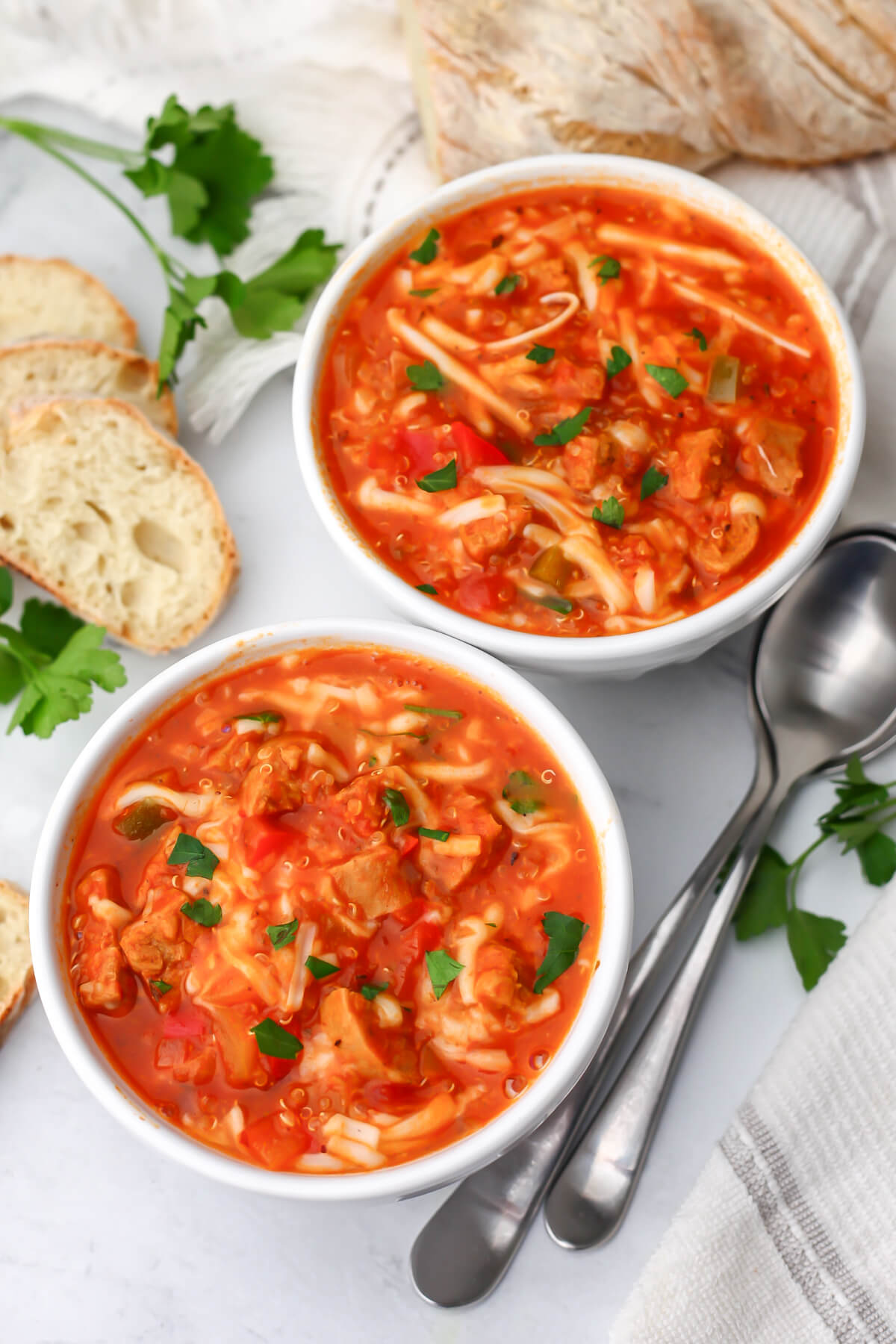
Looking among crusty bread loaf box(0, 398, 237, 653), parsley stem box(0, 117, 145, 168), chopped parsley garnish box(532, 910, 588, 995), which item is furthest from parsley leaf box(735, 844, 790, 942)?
parsley stem box(0, 117, 145, 168)

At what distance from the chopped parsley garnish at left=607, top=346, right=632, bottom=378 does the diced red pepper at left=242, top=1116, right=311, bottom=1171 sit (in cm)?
221

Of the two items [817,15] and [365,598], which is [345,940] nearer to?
[365,598]

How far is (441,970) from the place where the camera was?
2.93m

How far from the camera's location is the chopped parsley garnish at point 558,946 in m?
2.97

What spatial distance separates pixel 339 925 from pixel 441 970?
10.8 inches

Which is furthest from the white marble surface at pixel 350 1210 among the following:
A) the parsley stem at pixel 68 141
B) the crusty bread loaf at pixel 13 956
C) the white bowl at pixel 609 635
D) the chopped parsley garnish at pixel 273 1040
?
the parsley stem at pixel 68 141

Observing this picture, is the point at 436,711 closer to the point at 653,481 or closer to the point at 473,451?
the point at 473,451


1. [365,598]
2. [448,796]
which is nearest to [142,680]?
[365,598]

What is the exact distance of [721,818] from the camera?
3881mm

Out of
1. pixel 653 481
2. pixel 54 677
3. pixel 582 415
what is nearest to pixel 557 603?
pixel 653 481

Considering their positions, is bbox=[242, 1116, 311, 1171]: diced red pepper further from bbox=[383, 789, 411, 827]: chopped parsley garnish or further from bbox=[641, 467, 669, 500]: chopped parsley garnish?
bbox=[641, 467, 669, 500]: chopped parsley garnish

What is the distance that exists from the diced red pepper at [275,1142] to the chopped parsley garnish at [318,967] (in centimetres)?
36

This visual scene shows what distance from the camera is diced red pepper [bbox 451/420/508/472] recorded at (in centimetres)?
342

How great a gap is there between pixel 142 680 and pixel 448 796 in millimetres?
1515
